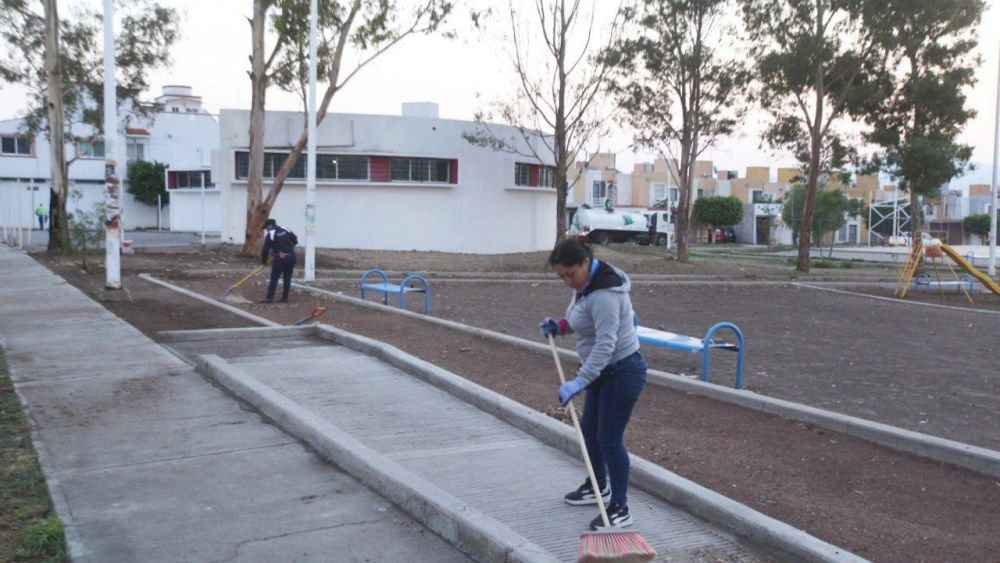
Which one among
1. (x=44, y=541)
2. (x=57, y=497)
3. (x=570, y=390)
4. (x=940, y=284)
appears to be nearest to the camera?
(x=44, y=541)

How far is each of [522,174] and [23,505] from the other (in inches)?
1229

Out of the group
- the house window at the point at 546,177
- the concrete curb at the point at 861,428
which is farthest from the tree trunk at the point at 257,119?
the concrete curb at the point at 861,428

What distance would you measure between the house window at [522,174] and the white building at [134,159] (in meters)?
17.2

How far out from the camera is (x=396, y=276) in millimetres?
22344

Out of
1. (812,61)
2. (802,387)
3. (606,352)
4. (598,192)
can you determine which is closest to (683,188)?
(812,61)

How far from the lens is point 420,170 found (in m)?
32.4

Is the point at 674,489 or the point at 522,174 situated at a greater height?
the point at 522,174

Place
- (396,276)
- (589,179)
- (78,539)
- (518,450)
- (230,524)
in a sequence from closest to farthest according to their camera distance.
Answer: (78,539) < (230,524) < (518,450) < (396,276) < (589,179)

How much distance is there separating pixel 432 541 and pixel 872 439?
3932 mm

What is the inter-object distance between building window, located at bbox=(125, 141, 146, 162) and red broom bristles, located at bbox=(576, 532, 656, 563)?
60992 mm

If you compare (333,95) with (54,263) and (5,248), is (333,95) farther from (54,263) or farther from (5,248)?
(5,248)

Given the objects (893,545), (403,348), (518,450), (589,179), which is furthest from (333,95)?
(589,179)

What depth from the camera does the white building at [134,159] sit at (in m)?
48.2

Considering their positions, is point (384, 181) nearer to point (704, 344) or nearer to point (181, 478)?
point (704, 344)
